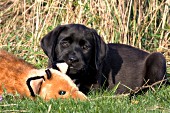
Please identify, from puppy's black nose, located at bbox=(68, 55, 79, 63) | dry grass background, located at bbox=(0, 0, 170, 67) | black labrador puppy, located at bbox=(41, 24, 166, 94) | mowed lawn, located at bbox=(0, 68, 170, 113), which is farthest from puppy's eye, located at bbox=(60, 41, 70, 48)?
dry grass background, located at bbox=(0, 0, 170, 67)

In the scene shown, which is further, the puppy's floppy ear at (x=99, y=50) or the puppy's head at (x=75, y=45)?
the puppy's floppy ear at (x=99, y=50)

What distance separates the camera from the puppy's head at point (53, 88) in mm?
5062

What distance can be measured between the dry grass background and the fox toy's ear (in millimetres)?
3452

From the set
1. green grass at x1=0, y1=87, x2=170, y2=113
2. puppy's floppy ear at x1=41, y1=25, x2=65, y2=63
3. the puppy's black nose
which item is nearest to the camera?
green grass at x1=0, y1=87, x2=170, y2=113

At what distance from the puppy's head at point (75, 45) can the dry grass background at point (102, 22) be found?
5.72 ft

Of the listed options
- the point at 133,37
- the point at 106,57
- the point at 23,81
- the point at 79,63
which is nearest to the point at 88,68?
the point at 79,63

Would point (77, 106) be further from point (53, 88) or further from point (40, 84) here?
Result: point (40, 84)

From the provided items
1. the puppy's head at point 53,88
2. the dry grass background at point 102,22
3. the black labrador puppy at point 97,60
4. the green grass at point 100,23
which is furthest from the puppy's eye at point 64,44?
the dry grass background at point 102,22

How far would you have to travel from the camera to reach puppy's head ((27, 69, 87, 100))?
5062 mm

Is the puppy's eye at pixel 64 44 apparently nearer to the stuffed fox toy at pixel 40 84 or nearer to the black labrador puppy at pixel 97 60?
the black labrador puppy at pixel 97 60

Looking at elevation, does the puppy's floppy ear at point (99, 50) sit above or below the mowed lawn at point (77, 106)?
above

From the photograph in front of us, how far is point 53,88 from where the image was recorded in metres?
5.07

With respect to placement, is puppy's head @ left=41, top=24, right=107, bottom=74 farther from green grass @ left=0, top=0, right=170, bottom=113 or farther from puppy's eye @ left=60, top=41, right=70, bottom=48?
green grass @ left=0, top=0, right=170, bottom=113

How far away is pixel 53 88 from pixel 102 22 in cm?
360
